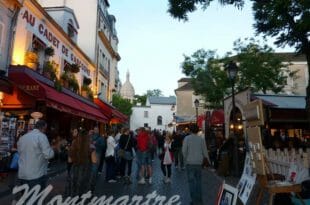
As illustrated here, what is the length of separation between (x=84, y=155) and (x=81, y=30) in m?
22.0

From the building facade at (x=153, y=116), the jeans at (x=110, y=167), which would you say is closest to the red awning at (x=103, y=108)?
the jeans at (x=110, y=167)

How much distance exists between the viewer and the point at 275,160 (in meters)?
9.72

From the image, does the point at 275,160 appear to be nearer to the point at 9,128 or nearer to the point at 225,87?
the point at 9,128

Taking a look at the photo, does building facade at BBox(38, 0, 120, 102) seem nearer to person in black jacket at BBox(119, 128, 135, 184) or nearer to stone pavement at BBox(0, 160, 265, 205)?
person in black jacket at BBox(119, 128, 135, 184)

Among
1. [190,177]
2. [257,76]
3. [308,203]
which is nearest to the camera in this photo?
[308,203]

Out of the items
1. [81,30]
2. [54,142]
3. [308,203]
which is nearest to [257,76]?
[81,30]

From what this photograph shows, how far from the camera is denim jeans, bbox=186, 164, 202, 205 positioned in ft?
24.3

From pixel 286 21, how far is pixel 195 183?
417 cm

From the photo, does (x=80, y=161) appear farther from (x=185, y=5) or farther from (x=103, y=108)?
(x=103, y=108)

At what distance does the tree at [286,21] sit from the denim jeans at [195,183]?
3.17m

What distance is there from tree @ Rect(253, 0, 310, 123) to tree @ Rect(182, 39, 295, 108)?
700 inches

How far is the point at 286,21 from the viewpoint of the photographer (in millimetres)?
6977

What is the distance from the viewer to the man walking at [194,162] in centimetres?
741

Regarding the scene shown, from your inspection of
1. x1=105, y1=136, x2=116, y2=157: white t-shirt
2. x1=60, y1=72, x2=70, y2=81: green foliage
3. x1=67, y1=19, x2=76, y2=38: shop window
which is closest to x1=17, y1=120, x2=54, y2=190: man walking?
x1=105, y1=136, x2=116, y2=157: white t-shirt
